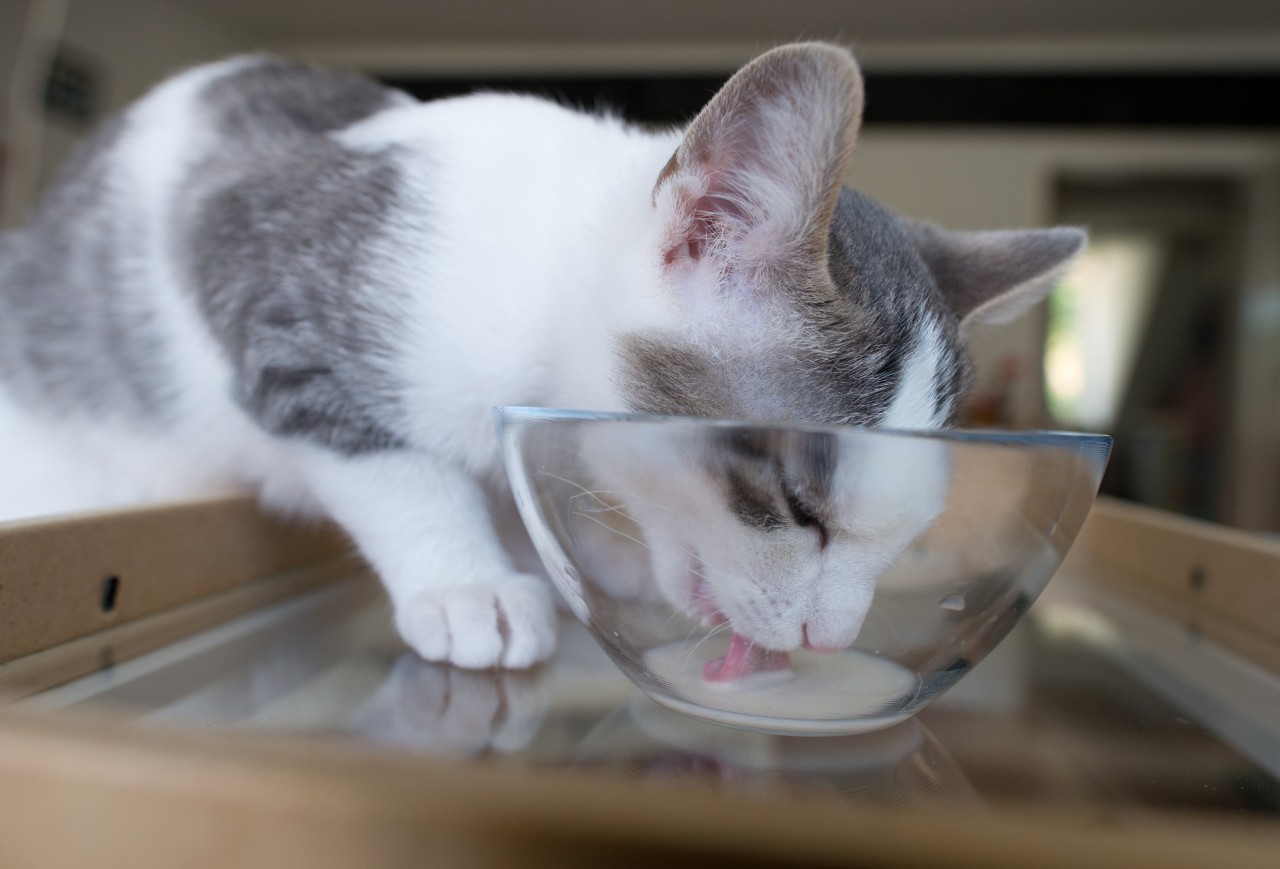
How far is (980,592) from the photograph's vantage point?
0.52m

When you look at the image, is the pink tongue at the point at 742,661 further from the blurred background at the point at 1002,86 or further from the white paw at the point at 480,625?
the blurred background at the point at 1002,86

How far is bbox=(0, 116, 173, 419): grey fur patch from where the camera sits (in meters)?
1.07

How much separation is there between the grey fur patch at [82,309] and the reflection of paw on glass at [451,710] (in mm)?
618

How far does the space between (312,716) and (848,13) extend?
4685 millimetres

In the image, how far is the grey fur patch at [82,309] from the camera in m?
1.07

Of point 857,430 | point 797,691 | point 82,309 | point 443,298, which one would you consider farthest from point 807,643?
point 82,309

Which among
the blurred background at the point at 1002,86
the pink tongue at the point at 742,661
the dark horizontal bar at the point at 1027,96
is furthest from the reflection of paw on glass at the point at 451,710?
the dark horizontal bar at the point at 1027,96

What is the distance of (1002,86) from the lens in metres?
4.81

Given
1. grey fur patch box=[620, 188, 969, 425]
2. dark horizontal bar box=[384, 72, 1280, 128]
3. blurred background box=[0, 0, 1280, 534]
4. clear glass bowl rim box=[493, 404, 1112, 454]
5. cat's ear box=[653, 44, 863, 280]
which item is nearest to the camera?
clear glass bowl rim box=[493, 404, 1112, 454]

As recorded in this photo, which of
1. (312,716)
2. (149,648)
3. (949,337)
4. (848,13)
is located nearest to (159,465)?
(149,648)

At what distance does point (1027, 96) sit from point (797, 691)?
198 inches

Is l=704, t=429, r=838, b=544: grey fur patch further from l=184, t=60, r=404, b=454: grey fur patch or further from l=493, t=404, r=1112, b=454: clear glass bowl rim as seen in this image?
l=184, t=60, r=404, b=454: grey fur patch

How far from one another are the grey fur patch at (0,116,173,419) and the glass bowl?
28.1 inches

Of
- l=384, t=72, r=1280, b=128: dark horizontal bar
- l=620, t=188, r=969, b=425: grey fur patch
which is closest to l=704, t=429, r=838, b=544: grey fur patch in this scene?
l=620, t=188, r=969, b=425: grey fur patch
